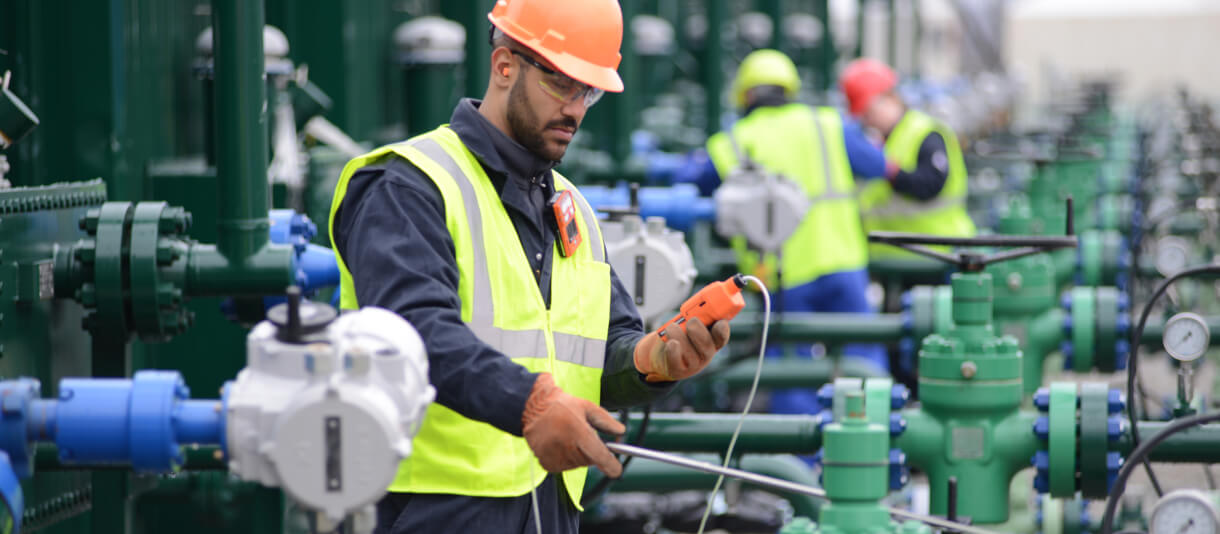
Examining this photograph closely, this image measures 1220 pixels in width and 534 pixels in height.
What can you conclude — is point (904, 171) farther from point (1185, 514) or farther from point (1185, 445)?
point (1185, 514)

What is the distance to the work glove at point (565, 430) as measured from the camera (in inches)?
104

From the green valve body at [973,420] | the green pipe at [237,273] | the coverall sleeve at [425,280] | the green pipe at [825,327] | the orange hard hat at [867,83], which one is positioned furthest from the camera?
the orange hard hat at [867,83]

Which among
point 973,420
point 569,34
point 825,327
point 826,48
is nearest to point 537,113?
point 569,34

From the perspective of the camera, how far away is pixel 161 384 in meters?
2.53

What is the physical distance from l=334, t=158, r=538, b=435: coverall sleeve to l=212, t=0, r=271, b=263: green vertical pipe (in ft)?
2.64

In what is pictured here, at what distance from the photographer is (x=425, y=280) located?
2820mm

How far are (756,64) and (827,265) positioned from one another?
109 cm

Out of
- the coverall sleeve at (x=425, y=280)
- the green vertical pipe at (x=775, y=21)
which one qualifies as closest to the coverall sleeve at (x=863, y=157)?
the coverall sleeve at (x=425, y=280)

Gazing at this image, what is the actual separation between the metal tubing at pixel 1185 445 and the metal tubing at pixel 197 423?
2237mm

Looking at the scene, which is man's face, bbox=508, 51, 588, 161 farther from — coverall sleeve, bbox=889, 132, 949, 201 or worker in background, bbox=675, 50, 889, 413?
coverall sleeve, bbox=889, 132, 949, 201

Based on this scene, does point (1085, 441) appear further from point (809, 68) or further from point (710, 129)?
point (809, 68)

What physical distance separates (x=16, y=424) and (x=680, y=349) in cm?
111

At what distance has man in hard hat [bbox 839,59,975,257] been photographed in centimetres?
880

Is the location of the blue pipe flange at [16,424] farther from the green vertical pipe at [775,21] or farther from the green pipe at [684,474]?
the green vertical pipe at [775,21]
